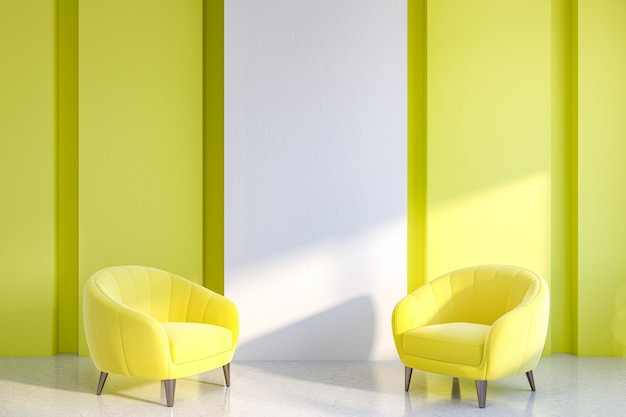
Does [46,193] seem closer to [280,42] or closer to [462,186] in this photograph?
[280,42]

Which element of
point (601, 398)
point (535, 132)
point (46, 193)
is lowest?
point (601, 398)

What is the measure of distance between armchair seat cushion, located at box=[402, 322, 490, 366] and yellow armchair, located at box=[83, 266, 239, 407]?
1.26m

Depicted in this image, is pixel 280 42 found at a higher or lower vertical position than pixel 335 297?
higher

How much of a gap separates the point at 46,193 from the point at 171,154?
1.12m

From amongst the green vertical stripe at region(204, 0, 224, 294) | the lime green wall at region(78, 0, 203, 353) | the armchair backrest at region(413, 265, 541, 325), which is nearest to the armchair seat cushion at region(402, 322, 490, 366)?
the armchair backrest at region(413, 265, 541, 325)

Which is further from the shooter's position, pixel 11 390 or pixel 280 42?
pixel 280 42

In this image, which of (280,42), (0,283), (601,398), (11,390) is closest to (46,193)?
(0,283)

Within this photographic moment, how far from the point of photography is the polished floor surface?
171 inches

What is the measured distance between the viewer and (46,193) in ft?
20.0

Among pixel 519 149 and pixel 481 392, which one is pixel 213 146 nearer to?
pixel 519 149

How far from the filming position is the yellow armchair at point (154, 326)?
4422mm

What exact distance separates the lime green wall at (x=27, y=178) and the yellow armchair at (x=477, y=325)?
3.11m

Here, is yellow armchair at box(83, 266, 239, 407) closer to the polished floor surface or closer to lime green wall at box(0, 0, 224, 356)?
the polished floor surface

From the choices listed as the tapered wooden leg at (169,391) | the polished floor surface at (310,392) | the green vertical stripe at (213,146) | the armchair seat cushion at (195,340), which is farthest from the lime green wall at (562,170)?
the tapered wooden leg at (169,391)
